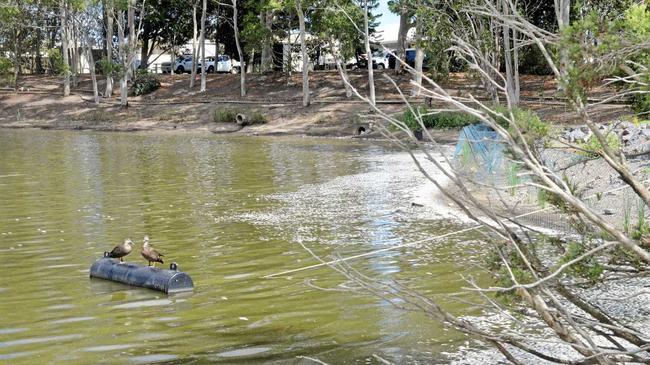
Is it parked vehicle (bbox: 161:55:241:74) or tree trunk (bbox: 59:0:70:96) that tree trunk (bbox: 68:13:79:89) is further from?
parked vehicle (bbox: 161:55:241:74)

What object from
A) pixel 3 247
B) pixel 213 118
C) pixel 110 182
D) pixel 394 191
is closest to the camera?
pixel 3 247

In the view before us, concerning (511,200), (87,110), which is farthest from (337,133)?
(511,200)

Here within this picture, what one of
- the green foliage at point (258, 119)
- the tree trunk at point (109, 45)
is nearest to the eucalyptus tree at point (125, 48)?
the tree trunk at point (109, 45)

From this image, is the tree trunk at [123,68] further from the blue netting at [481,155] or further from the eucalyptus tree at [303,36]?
the blue netting at [481,155]

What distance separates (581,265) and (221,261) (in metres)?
7.60

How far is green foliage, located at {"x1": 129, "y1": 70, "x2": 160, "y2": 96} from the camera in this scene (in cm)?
5434

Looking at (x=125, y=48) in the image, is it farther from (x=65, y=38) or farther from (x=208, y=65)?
(x=208, y=65)

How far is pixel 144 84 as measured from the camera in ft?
179

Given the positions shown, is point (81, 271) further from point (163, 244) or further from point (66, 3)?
point (66, 3)

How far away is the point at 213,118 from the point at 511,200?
30.3 meters

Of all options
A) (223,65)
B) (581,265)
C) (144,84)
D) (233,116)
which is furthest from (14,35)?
(581,265)

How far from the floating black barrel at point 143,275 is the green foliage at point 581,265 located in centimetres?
583

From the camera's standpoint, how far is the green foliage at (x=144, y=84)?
178ft

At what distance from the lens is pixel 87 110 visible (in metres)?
51.0
